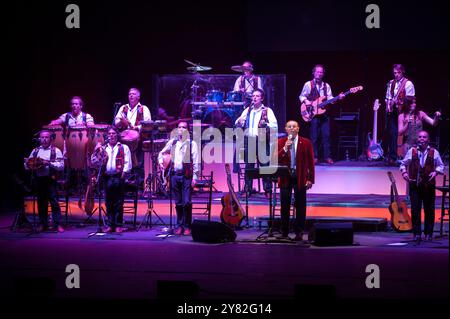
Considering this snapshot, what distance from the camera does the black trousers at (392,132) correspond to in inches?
547

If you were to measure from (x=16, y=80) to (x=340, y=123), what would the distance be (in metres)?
6.55

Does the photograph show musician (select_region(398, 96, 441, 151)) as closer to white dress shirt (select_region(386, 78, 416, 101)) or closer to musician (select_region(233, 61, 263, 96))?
white dress shirt (select_region(386, 78, 416, 101))

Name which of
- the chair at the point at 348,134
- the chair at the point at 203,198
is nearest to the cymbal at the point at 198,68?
the chair at the point at 203,198

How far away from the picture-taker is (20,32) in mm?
12945

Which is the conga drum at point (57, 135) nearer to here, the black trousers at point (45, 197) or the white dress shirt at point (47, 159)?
the white dress shirt at point (47, 159)

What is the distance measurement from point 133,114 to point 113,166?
1918 mm

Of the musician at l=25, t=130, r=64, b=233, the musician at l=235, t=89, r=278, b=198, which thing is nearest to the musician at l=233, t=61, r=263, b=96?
the musician at l=235, t=89, r=278, b=198

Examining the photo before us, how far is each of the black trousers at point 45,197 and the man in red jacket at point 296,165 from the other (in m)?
4.00

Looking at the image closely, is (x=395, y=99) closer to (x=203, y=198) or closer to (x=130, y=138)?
(x=203, y=198)

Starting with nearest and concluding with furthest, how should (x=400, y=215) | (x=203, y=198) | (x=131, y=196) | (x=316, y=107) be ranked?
(x=400, y=215) < (x=203, y=198) < (x=131, y=196) < (x=316, y=107)

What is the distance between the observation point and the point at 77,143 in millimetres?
13578

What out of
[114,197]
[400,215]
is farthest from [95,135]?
[400,215]

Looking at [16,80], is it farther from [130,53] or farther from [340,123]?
[340,123]

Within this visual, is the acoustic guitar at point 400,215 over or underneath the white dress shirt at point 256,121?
underneath
